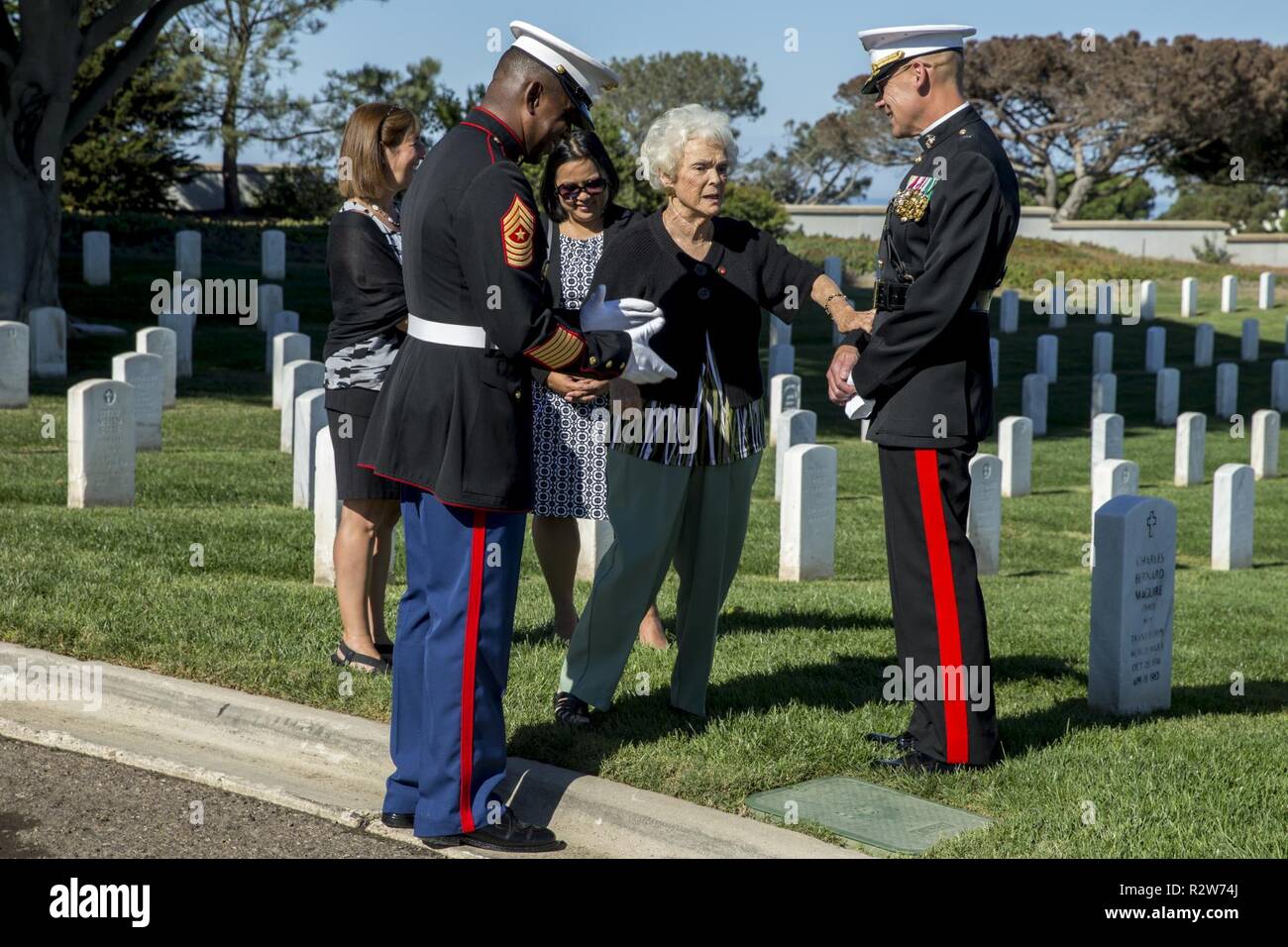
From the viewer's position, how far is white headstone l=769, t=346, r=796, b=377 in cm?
1923

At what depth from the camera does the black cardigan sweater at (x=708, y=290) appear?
500 cm

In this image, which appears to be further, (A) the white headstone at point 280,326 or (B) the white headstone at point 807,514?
(A) the white headstone at point 280,326

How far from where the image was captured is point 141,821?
13.9ft

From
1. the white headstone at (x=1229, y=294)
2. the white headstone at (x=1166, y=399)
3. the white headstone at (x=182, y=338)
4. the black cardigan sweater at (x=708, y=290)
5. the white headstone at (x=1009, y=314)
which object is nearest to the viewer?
the black cardigan sweater at (x=708, y=290)

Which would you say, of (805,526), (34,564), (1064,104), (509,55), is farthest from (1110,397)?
(1064,104)

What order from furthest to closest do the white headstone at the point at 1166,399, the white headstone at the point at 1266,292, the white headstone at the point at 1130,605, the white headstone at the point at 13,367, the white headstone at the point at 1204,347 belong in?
1. the white headstone at the point at 1266,292
2. the white headstone at the point at 1204,347
3. the white headstone at the point at 1166,399
4. the white headstone at the point at 13,367
5. the white headstone at the point at 1130,605

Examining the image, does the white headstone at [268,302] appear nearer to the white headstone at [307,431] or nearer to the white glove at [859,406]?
the white headstone at [307,431]

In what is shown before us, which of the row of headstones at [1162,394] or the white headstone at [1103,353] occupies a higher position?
the white headstone at [1103,353]

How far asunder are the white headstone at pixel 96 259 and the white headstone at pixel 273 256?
2.84 meters

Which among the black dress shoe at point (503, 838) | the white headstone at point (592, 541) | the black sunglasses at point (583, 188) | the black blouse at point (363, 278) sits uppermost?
the black sunglasses at point (583, 188)

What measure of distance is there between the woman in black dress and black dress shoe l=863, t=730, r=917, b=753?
1834 mm

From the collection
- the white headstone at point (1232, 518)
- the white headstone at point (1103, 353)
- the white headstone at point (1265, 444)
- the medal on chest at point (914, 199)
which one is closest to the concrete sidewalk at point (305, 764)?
the medal on chest at point (914, 199)
